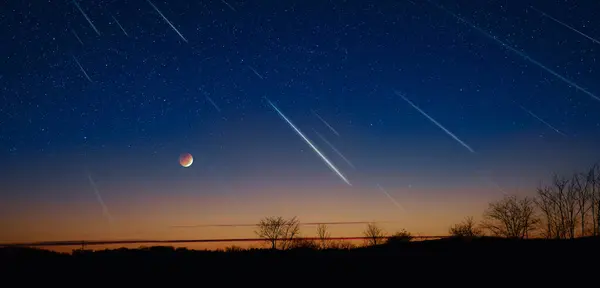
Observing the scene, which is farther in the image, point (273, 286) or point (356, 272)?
point (356, 272)

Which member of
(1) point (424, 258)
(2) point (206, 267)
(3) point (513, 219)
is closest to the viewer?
(2) point (206, 267)

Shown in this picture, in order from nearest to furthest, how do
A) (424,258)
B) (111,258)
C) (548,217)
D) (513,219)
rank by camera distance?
1. (424,258)
2. (111,258)
3. (548,217)
4. (513,219)

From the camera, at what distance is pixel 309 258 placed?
19281 mm

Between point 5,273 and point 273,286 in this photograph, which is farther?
point 5,273

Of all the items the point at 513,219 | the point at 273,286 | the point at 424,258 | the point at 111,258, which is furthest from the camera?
the point at 513,219

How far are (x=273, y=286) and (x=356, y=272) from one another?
3.34 meters

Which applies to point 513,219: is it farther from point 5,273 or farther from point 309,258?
point 5,273

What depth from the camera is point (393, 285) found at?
1400 cm

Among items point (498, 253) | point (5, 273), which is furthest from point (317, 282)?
point (5, 273)

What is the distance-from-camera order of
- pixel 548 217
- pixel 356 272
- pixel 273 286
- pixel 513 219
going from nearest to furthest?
pixel 273 286 < pixel 356 272 < pixel 548 217 < pixel 513 219


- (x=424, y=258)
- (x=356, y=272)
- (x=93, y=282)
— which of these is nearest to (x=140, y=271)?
(x=93, y=282)

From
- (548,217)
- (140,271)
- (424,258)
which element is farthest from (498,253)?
(548,217)

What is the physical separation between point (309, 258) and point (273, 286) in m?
5.48

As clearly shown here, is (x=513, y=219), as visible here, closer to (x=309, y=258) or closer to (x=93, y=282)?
(x=309, y=258)
